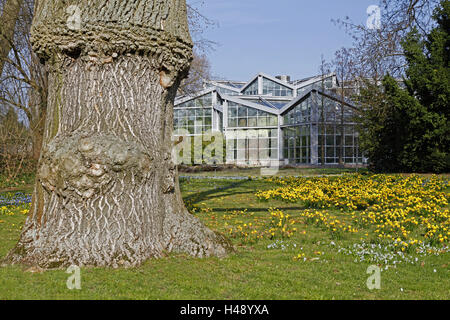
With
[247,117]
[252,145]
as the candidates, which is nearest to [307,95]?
[247,117]

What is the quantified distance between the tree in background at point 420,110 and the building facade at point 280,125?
12.2 m

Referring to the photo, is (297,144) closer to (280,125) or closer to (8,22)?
(280,125)

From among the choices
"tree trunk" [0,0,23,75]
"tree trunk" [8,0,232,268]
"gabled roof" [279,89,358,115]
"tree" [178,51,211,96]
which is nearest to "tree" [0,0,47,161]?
"tree trunk" [0,0,23,75]

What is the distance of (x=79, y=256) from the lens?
4.37m

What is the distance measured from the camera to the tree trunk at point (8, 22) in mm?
13953

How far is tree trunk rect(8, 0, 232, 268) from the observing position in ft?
A: 14.6

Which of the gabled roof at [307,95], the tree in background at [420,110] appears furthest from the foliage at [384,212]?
the gabled roof at [307,95]

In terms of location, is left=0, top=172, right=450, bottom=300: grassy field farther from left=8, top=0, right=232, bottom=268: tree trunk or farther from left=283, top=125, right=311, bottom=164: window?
→ left=283, top=125, right=311, bottom=164: window

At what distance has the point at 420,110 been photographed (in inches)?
645

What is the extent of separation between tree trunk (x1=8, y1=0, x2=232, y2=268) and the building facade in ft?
90.4
